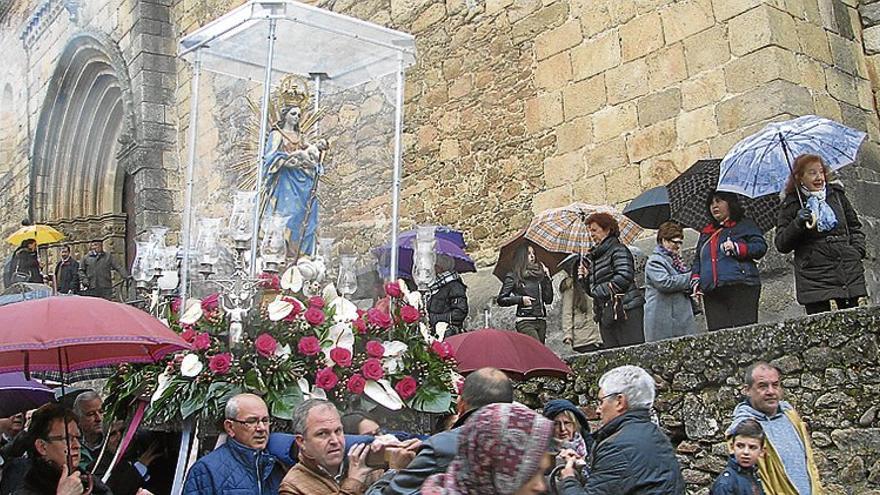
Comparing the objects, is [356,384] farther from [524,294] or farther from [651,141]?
[651,141]

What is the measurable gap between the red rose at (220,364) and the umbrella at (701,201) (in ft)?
10.8

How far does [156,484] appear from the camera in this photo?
4.76 metres

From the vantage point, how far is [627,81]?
316 inches

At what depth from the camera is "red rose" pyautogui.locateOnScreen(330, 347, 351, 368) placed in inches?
171

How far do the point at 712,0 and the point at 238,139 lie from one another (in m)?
3.78

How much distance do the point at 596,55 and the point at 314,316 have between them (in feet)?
15.6

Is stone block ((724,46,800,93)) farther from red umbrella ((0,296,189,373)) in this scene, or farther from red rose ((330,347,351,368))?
red umbrella ((0,296,189,373))

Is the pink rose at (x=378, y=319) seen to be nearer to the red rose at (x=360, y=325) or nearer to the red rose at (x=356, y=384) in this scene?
the red rose at (x=360, y=325)

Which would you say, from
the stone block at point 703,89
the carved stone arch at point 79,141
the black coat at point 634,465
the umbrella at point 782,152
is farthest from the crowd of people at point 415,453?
the carved stone arch at point 79,141

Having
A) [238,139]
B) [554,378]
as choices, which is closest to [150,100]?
[238,139]

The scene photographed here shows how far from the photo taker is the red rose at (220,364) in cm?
417

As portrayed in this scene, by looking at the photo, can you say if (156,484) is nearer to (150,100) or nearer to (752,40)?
(752,40)

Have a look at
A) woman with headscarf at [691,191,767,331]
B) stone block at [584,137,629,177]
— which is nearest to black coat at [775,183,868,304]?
woman with headscarf at [691,191,767,331]

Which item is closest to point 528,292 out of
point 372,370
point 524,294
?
point 524,294
